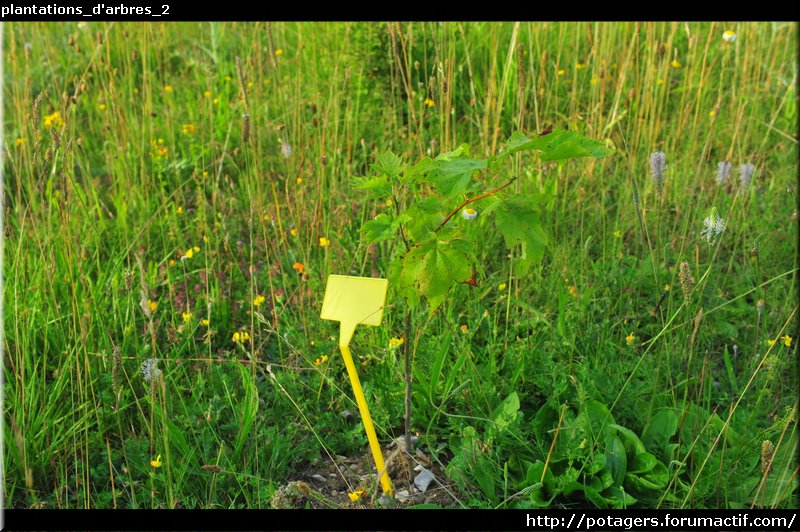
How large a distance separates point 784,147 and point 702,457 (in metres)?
1.92

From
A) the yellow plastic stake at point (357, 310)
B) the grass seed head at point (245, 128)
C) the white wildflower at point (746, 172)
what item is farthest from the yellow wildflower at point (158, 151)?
the white wildflower at point (746, 172)

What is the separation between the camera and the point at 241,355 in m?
2.17

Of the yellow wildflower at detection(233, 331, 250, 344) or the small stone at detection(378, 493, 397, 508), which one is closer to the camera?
the small stone at detection(378, 493, 397, 508)

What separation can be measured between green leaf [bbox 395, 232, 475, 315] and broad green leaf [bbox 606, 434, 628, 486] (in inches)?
23.0

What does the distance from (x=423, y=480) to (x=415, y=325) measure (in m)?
0.46

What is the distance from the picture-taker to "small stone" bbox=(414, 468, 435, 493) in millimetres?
1728

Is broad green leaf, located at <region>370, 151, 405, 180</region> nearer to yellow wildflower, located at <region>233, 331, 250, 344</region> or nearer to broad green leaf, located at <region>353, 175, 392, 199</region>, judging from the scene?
broad green leaf, located at <region>353, 175, 392, 199</region>

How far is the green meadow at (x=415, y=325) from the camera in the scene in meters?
1.62

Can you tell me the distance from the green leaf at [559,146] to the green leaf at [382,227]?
0.24m

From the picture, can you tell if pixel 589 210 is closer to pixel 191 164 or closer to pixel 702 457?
pixel 702 457

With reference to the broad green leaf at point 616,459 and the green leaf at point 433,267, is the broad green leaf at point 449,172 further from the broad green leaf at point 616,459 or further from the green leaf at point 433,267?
the broad green leaf at point 616,459

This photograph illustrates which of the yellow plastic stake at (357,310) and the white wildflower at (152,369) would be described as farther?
the yellow plastic stake at (357,310)

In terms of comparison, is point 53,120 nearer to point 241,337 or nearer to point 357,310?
point 241,337

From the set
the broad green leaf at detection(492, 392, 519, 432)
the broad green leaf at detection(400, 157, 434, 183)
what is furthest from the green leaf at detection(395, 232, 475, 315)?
the broad green leaf at detection(492, 392, 519, 432)
